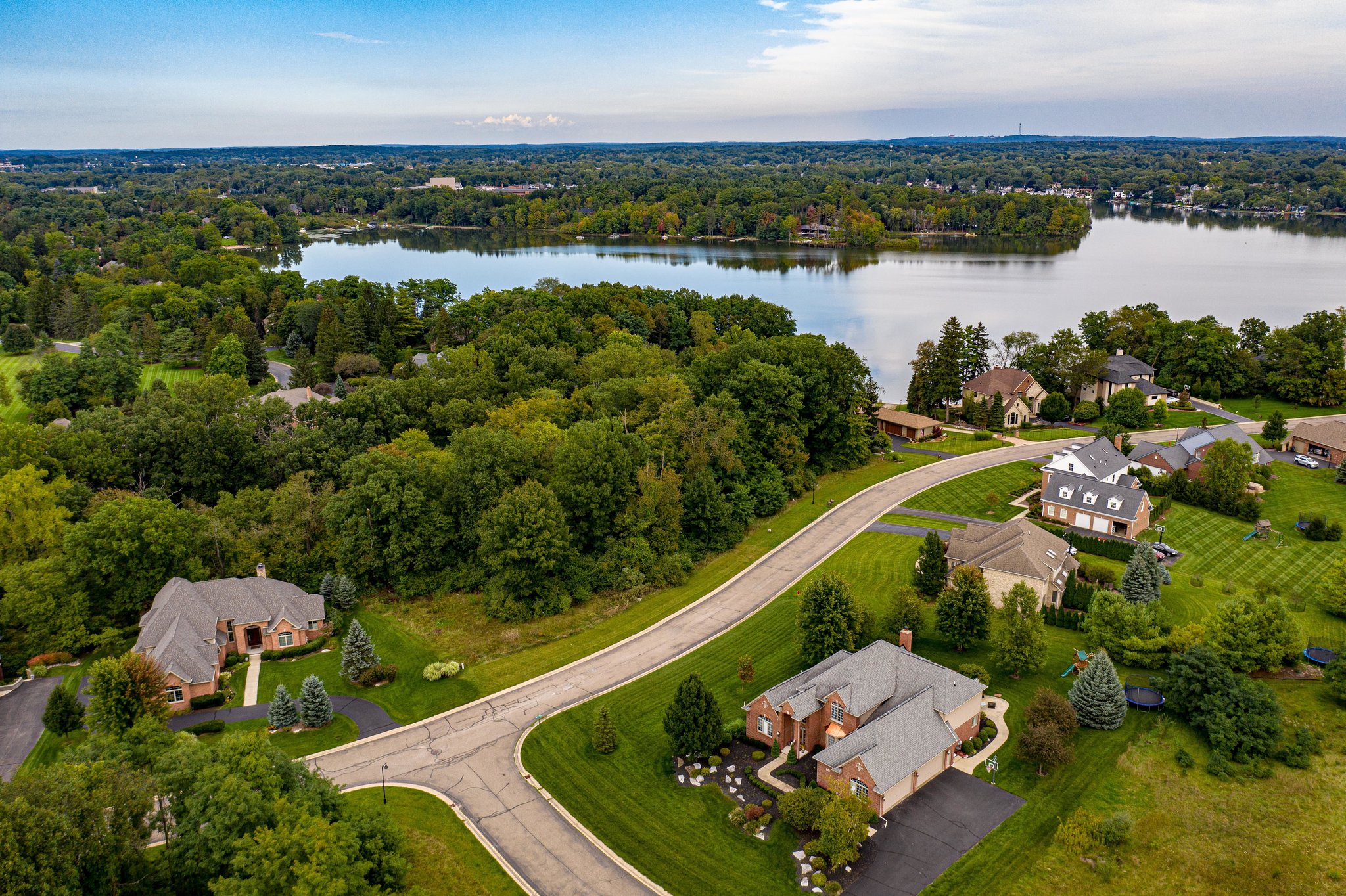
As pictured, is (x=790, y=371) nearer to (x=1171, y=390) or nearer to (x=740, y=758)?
(x=740, y=758)

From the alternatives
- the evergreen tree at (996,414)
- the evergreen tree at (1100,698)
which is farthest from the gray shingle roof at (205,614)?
the evergreen tree at (996,414)

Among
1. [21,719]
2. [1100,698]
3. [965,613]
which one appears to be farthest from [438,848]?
[1100,698]

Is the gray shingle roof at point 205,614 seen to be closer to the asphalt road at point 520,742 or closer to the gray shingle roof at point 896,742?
the asphalt road at point 520,742

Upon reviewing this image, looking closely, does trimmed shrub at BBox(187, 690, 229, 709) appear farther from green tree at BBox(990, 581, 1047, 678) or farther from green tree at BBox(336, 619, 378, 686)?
green tree at BBox(990, 581, 1047, 678)

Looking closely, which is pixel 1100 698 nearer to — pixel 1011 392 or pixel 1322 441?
pixel 1322 441

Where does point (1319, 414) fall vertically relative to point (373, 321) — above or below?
below

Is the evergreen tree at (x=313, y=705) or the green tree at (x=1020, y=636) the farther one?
the green tree at (x=1020, y=636)

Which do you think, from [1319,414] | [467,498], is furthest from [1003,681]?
[1319,414]
